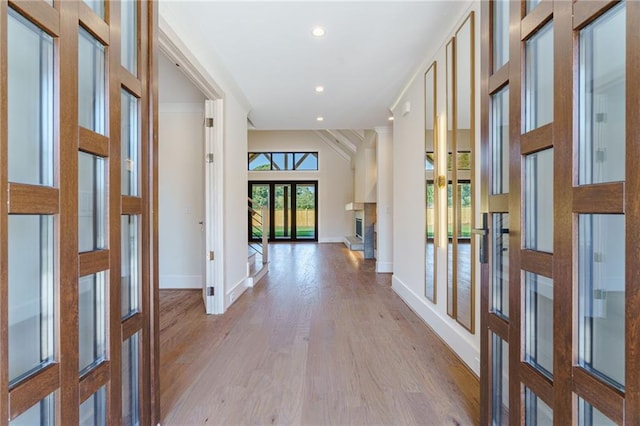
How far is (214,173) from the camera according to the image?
305 centimetres

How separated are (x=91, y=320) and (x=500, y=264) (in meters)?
1.47

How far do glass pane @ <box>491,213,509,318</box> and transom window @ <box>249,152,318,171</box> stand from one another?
8584 millimetres

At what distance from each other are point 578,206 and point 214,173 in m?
2.84

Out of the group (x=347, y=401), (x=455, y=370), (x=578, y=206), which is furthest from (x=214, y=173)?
(x=578, y=206)

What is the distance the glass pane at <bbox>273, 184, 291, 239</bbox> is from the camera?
9.73 m

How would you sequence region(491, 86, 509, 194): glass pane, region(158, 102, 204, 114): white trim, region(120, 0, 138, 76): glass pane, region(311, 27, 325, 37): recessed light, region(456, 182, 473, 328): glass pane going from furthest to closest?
1. region(158, 102, 204, 114): white trim
2. region(311, 27, 325, 37): recessed light
3. region(456, 182, 473, 328): glass pane
4. region(491, 86, 509, 194): glass pane
5. region(120, 0, 138, 76): glass pane

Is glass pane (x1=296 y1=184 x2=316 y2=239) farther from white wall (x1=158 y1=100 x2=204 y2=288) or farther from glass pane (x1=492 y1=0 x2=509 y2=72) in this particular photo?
glass pane (x1=492 y1=0 x2=509 y2=72)

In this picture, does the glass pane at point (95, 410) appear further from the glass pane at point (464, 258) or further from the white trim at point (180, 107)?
the white trim at point (180, 107)

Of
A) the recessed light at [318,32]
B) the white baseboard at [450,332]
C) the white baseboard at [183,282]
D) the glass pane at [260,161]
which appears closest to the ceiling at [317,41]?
the recessed light at [318,32]

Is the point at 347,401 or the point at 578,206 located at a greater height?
the point at 578,206

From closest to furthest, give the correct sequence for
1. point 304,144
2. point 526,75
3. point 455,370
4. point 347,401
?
1. point 526,75
2. point 347,401
3. point 455,370
4. point 304,144

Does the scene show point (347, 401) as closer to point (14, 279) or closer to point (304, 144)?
point (14, 279)

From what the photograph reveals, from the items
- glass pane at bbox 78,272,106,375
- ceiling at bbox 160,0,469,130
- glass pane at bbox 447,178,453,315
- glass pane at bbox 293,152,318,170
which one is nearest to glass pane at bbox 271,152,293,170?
glass pane at bbox 293,152,318,170


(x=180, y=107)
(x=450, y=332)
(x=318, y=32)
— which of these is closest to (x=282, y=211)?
(x=180, y=107)
